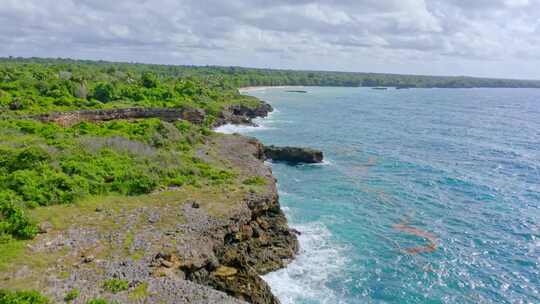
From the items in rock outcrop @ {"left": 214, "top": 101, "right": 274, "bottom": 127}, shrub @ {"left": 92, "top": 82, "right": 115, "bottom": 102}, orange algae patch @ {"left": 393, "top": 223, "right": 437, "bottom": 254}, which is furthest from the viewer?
rock outcrop @ {"left": 214, "top": 101, "right": 274, "bottom": 127}

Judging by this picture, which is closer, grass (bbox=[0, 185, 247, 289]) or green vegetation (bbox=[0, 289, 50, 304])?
green vegetation (bbox=[0, 289, 50, 304])

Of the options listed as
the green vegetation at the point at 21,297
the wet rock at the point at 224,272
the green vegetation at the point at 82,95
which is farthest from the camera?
the green vegetation at the point at 82,95

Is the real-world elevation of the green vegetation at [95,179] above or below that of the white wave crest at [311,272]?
above

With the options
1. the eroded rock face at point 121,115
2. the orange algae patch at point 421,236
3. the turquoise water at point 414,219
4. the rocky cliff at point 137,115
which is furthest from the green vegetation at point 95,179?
the orange algae patch at point 421,236

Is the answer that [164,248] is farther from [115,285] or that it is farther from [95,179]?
[95,179]

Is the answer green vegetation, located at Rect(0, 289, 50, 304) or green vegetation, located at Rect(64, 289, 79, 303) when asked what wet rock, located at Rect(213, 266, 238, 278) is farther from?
green vegetation, located at Rect(0, 289, 50, 304)

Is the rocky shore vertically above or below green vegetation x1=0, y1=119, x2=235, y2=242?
below

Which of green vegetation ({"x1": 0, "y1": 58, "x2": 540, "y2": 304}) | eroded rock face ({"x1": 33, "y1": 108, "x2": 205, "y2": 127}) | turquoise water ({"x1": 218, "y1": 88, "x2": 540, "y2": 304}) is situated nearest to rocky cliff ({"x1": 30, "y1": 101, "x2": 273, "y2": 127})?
eroded rock face ({"x1": 33, "y1": 108, "x2": 205, "y2": 127})

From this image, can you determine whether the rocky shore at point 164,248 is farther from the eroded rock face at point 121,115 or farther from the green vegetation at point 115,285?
the eroded rock face at point 121,115
